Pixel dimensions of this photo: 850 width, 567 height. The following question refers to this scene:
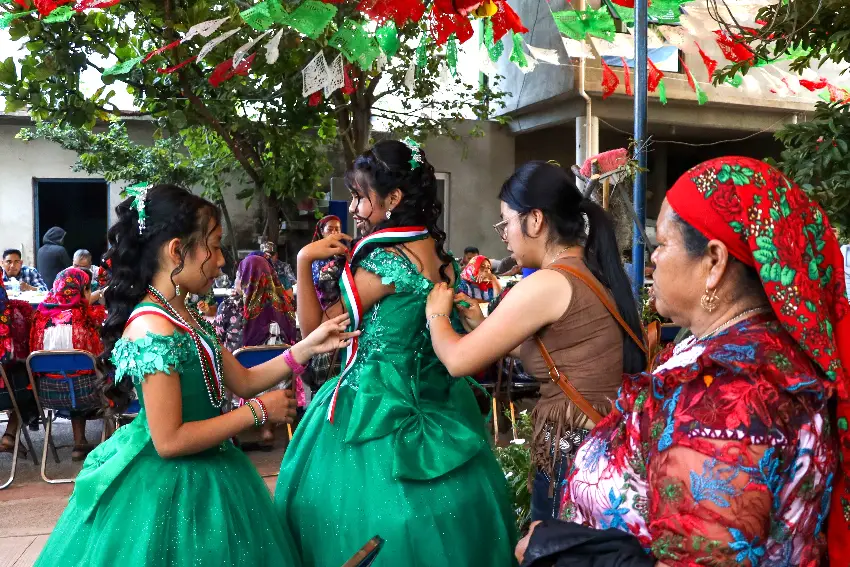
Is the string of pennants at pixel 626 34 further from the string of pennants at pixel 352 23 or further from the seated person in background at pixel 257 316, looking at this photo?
the seated person in background at pixel 257 316

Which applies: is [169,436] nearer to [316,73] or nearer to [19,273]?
[316,73]

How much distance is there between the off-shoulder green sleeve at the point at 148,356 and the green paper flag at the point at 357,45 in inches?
119

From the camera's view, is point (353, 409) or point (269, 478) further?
point (269, 478)

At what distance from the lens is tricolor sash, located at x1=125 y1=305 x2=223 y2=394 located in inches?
81.4

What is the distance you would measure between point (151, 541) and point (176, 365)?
1.40 ft

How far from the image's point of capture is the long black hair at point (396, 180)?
8.32 ft

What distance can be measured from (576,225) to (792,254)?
1.05 meters

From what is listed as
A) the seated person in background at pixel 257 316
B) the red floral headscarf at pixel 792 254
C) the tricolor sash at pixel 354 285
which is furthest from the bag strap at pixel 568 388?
the seated person in background at pixel 257 316

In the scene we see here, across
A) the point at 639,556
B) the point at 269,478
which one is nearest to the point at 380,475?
the point at 639,556

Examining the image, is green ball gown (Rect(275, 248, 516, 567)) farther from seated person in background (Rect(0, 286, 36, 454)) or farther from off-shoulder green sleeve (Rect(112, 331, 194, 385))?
seated person in background (Rect(0, 286, 36, 454))

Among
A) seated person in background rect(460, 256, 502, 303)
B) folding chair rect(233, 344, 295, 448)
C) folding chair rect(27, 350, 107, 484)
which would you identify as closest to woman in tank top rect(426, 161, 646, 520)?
folding chair rect(233, 344, 295, 448)

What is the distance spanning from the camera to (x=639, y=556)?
124 cm

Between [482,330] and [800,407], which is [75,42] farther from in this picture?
[800,407]

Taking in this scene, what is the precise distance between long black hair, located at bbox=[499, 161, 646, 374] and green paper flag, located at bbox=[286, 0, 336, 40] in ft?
7.92
